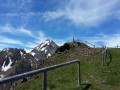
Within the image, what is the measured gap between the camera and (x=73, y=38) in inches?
1801

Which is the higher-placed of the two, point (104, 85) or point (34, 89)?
point (104, 85)

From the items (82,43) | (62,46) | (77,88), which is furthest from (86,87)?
(82,43)

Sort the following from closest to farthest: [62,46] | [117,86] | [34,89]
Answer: [117,86], [34,89], [62,46]

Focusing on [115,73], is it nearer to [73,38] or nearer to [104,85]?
[104,85]

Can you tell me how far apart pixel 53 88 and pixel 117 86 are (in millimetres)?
4257

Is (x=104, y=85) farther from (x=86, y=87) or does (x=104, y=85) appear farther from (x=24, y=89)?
(x=24, y=89)

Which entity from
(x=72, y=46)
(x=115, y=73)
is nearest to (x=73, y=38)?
(x=72, y=46)

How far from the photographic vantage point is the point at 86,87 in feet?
26.3

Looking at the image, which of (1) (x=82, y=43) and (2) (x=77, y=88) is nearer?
(2) (x=77, y=88)

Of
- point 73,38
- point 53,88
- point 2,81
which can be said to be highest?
point 73,38

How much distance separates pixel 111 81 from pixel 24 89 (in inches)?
314

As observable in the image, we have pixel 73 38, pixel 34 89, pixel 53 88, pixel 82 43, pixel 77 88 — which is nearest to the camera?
pixel 77 88

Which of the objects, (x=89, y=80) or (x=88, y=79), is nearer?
(x=89, y=80)

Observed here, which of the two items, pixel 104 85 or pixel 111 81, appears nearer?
pixel 104 85
